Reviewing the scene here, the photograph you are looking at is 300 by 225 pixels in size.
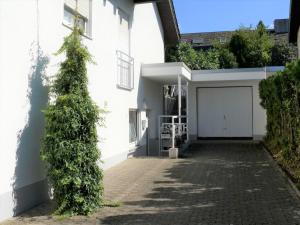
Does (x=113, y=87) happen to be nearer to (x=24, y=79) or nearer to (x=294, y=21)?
(x=24, y=79)

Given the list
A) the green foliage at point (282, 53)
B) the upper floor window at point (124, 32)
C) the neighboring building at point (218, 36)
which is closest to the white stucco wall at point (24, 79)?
the upper floor window at point (124, 32)

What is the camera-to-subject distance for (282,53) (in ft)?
129

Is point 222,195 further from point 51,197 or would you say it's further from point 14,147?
point 14,147

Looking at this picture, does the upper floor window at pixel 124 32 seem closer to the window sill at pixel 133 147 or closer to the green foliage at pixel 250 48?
the window sill at pixel 133 147

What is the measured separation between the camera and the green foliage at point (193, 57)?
32.7 m

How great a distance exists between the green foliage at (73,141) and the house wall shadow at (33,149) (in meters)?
0.42

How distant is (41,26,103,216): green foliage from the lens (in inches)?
292

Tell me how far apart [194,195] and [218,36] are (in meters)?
A: 43.5

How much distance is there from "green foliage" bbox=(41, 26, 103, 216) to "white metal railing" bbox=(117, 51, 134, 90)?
635 cm

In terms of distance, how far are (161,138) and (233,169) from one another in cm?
538

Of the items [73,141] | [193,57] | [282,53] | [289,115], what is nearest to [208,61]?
[193,57]


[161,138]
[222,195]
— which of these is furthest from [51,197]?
[161,138]

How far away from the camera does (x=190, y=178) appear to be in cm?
1107

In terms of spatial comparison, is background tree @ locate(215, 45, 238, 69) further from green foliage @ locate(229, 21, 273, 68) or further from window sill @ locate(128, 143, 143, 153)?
window sill @ locate(128, 143, 143, 153)
